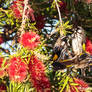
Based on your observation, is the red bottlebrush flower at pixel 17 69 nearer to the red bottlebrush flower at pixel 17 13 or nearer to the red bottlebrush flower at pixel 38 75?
the red bottlebrush flower at pixel 38 75

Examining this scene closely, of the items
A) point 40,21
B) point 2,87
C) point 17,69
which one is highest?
point 40,21

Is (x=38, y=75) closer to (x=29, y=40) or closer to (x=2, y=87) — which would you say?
(x=29, y=40)

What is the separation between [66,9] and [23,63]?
0.61 meters

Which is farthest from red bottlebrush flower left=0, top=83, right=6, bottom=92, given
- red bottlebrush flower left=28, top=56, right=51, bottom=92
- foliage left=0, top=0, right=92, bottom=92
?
red bottlebrush flower left=28, top=56, right=51, bottom=92

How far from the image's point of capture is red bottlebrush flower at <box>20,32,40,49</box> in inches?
25.7

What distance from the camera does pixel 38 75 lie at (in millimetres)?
696

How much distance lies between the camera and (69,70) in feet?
2.74

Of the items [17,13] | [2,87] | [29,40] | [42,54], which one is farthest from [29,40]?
[2,87]

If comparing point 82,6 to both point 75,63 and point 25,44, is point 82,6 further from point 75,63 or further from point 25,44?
point 25,44

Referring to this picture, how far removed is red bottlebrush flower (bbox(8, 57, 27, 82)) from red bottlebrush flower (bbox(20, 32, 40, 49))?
0.16 feet

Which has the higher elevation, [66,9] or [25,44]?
[66,9]

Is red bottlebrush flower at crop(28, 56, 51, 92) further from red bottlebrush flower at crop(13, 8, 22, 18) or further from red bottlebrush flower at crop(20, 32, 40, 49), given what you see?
red bottlebrush flower at crop(13, 8, 22, 18)

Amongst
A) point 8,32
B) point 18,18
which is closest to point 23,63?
point 18,18

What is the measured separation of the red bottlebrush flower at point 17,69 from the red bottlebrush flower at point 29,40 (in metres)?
0.05
